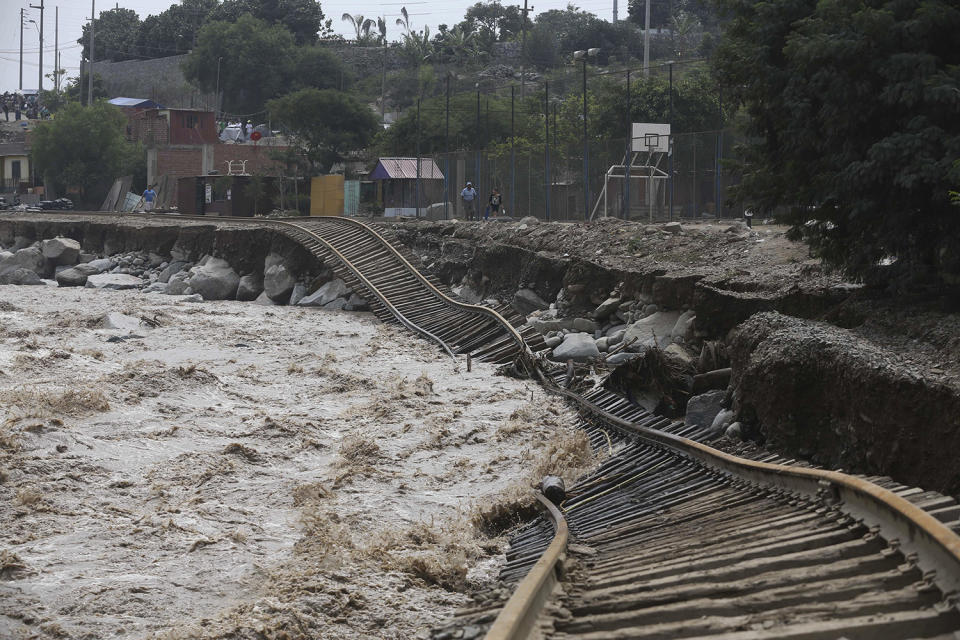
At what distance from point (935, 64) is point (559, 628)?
29.2ft

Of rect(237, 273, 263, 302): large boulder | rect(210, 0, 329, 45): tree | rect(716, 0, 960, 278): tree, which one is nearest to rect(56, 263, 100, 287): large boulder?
rect(237, 273, 263, 302): large boulder

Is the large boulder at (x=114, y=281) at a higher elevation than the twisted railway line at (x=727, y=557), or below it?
below

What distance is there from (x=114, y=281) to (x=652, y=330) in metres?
25.9

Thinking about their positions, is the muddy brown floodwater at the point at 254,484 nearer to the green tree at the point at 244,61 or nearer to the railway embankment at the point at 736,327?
the railway embankment at the point at 736,327

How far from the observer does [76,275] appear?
1551 inches

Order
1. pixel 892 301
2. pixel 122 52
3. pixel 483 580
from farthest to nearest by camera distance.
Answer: pixel 122 52 < pixel 892 301 < pixel 483 580

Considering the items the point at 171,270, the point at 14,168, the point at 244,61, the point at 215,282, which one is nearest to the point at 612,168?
the point at 215,282

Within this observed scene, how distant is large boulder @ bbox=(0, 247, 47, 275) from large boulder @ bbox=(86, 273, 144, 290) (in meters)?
3.81

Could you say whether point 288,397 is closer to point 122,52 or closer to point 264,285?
point 264,285

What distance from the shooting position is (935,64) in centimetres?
1202

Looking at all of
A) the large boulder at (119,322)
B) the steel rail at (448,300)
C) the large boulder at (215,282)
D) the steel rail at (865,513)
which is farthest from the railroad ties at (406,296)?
the steel rail at (865,513)

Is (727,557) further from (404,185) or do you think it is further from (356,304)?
(404,185)

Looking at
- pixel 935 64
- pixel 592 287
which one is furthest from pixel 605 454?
pixel 592 287

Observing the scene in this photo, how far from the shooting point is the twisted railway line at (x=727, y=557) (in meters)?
5.49
